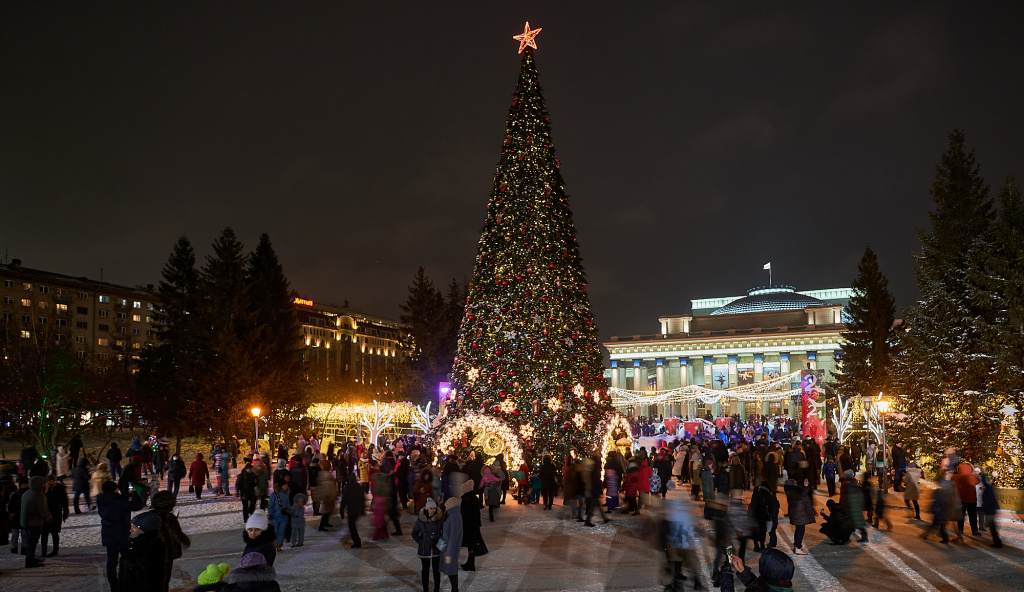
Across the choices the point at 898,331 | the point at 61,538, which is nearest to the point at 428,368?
the point at 898,331

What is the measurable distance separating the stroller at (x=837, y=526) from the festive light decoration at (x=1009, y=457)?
854cm

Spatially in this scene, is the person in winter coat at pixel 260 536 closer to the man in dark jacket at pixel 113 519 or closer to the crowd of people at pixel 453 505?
the crowd of people at pixel 453 505

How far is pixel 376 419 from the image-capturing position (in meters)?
36.7

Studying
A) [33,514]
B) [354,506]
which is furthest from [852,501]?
[33,514]

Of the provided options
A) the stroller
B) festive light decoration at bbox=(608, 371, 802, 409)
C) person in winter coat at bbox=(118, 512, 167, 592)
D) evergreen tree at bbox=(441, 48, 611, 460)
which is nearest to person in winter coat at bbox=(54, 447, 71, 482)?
evergreen tree at bbox=(441, 48, 611, 460)

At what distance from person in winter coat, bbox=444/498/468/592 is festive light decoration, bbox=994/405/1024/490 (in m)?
17.0

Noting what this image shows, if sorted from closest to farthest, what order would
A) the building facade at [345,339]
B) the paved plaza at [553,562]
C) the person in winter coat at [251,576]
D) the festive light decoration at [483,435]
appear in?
the person in winter coat at [251,576]
the paved plaza at [553,562]
the festive light decoration at [483,435]
the building facade at [345,339]

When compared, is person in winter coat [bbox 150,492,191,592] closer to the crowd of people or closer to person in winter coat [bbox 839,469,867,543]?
the crowd of people

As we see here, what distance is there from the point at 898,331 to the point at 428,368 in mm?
30472

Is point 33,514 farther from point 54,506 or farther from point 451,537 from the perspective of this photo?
point 451,537

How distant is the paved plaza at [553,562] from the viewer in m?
11.5

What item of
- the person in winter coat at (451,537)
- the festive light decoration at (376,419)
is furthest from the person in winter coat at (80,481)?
the festive light decoration at (376,419)

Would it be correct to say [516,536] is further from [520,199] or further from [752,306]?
[752,306]

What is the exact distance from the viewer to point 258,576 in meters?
5.84
